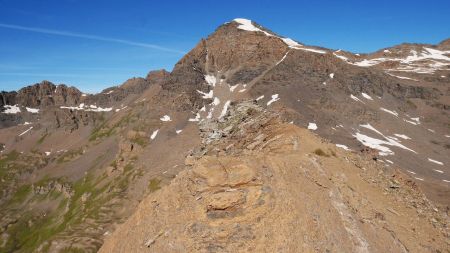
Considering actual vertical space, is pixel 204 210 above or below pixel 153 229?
above

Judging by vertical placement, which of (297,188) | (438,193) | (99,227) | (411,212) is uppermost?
(297,188)

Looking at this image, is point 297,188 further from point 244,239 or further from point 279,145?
point 279,145

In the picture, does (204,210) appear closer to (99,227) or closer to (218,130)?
(218,130)

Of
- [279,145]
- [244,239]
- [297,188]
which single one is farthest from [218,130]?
[244,239]

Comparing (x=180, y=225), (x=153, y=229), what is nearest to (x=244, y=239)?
(x=180, y=225)

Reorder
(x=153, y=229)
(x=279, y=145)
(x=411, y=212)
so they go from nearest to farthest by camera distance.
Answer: (x=153, y=229) < (x=411, y=212) < (x=279, y=145)

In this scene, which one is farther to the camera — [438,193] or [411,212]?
[438,193]

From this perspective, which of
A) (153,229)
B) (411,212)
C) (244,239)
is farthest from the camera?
(411,212)
